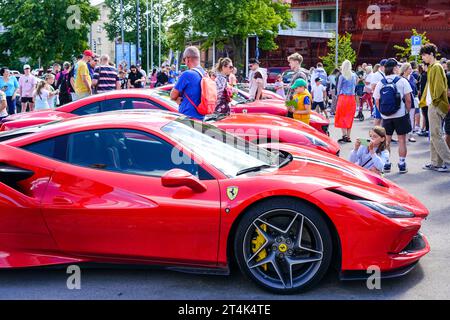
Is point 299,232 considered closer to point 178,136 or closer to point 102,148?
point 178,136

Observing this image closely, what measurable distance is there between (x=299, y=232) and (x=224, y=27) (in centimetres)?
4180

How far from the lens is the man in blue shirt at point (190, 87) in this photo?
7.33 meters

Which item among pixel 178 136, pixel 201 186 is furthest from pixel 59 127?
pixel 201 186

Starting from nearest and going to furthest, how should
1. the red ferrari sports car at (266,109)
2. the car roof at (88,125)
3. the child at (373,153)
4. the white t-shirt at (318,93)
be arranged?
1. the car roof at (88,125)
2. the child at (373,153)
3. the red ferrari sports car at (266,109)
4. the white t-shirt at (318,93)

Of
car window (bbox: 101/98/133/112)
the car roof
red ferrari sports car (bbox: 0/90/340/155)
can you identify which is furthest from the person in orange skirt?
the car roof

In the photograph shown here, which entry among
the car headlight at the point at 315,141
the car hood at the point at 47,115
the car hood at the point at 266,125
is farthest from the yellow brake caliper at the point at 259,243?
the car hood at the point at 47,115

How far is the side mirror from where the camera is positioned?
3.99 m

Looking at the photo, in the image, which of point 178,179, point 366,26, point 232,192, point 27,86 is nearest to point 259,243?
point 232,192

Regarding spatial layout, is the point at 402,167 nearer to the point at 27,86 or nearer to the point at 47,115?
the point at 47,115

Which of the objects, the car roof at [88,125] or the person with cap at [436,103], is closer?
the car roof at [88,125]

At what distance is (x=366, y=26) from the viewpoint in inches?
2128

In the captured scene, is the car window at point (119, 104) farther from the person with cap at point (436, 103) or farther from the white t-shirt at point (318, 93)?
the white t-shirt at point (318, 93)

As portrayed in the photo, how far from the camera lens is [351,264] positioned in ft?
13.3

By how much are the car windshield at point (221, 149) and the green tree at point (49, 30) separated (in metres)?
52.9
